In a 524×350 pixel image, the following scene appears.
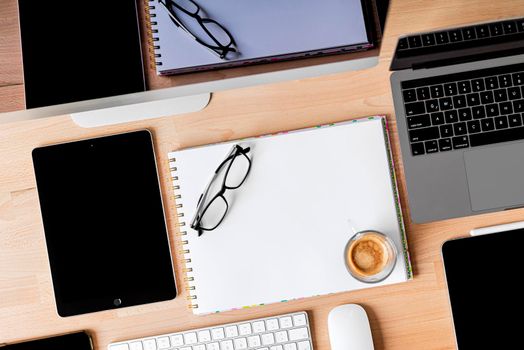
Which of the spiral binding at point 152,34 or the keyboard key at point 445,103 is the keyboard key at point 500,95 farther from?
the spiral binding at point 152,34

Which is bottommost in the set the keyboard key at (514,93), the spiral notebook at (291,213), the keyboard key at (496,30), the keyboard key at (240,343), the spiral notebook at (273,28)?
the keyboard key at (240,343)

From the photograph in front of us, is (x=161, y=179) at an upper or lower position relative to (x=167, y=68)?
lower

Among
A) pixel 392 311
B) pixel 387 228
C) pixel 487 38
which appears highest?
pixel 487 38

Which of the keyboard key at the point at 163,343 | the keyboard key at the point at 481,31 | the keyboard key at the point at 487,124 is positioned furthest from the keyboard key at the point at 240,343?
the keyboard key at the point at 481,31

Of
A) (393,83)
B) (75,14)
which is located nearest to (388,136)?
(393,83)

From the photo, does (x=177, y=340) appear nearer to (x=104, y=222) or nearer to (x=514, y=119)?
(x=104, y=222)

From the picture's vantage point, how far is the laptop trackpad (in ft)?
2.94

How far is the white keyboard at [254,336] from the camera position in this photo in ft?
3.05

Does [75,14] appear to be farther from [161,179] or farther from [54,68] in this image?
[161,179]

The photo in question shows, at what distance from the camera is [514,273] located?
882 mm

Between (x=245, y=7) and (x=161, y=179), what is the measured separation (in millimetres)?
313

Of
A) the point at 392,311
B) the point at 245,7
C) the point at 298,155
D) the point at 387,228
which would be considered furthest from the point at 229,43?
the point at 392,311

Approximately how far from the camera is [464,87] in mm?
884

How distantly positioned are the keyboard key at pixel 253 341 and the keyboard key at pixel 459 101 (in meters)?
0.50
